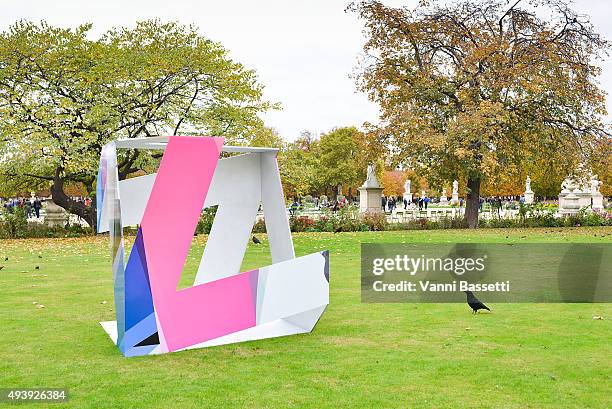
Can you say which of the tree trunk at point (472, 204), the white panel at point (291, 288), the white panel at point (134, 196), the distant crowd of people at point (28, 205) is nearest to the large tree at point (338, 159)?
the distant crowd of people at point (28, 205)

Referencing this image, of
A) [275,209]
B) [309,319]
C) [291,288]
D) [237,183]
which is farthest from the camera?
[237,183]

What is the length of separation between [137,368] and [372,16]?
86.0ft

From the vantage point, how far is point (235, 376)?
6.90 m

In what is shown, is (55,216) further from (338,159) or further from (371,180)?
(338,159)

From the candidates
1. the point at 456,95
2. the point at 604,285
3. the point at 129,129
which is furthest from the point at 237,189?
the point at 456,95

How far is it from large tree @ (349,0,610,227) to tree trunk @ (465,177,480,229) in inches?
1.7

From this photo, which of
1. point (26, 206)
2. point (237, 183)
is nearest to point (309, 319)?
point (237, 183)

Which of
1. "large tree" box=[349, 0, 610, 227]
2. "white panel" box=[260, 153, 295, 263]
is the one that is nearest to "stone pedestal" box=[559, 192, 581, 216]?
"large tree" box=[349, 0, 610, 227]

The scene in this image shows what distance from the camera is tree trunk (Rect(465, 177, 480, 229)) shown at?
31.4 m

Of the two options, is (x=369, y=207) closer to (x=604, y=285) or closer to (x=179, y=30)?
(x=179, y=30)

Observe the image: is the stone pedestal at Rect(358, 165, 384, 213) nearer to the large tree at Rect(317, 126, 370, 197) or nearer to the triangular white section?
the triangular white section

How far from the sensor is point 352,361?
742 cm

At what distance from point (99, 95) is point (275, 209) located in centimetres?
1961

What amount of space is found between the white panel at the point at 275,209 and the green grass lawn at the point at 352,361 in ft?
3.57
